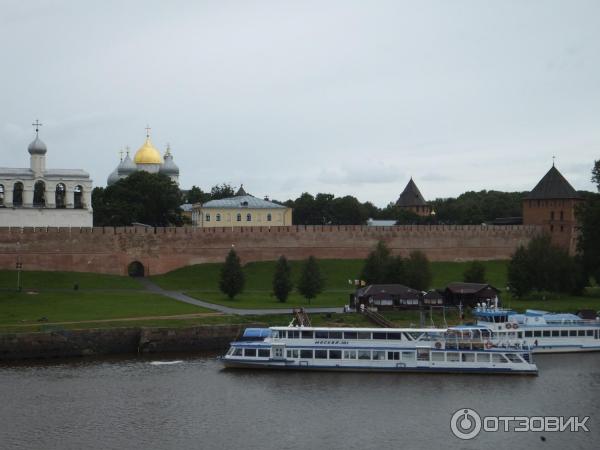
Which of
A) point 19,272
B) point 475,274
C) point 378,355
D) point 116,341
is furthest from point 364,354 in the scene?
point 19,272

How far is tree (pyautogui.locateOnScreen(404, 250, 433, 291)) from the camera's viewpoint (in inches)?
2514

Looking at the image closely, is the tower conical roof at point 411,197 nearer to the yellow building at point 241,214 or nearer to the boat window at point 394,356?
the yellow building at point 241,214

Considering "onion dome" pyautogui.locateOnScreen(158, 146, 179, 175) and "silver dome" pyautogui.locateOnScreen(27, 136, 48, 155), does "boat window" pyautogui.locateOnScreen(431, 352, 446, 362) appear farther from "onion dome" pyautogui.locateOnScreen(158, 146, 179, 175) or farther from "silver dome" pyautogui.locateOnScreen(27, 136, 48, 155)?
"onion dome" pyautogui.locateOnScreen(158, 146, 179, 175)

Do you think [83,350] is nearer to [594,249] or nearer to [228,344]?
[228,344]

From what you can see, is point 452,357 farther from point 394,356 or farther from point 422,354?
point 394,356

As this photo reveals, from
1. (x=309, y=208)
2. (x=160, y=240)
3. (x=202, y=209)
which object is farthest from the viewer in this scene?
(x=309, y=208)

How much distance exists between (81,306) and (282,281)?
1180 cm

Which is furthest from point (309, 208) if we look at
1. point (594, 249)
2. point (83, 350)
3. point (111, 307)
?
point (83, 350)

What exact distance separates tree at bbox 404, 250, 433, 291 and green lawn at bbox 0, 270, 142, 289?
17.8m

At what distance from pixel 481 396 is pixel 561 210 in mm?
47564

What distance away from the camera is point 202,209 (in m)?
91.6

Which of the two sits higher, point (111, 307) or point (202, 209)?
point (202, 209)

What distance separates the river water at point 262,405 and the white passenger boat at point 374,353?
2.20ft

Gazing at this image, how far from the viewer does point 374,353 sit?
46.2 meters
